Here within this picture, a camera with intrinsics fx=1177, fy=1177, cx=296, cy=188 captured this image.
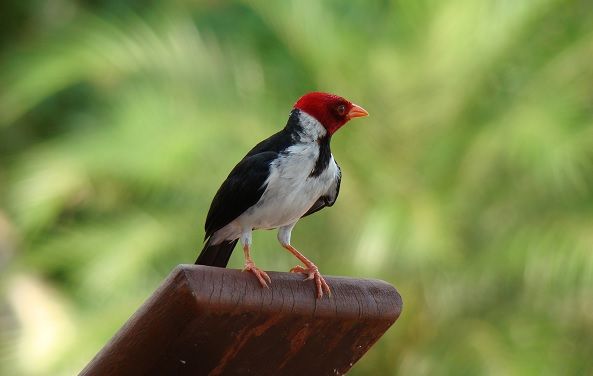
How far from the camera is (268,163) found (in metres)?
2.90

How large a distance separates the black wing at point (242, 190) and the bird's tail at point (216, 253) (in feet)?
0.48

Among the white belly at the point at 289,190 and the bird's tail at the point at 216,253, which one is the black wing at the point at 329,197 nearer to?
the white belly at the point at 289,190

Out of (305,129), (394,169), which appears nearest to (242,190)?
(305,129)

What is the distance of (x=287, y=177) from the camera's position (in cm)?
289

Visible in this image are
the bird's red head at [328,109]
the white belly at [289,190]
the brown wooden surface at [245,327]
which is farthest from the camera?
the bird's red head at [328,109]

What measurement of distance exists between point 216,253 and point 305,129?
1.44 ft

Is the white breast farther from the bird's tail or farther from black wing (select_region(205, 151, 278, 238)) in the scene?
the bird's tail

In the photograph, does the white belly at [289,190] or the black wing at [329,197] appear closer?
the white belly at [289,190]

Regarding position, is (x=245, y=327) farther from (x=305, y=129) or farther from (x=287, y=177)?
(x=305, y=129)

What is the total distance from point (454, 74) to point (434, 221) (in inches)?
41.9

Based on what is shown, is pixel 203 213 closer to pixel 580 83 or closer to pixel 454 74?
pixel 454 74

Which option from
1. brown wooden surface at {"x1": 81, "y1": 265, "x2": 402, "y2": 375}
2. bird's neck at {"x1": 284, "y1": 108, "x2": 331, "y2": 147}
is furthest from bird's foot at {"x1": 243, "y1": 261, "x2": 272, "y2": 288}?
bird's neck at {"x1": 284, "y1": 108, "x2": 331, "y2": 147}

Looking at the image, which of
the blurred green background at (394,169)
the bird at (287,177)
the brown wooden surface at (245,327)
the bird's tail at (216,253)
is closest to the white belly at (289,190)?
the bird at (287,177)

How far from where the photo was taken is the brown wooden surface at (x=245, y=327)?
2.05 m
